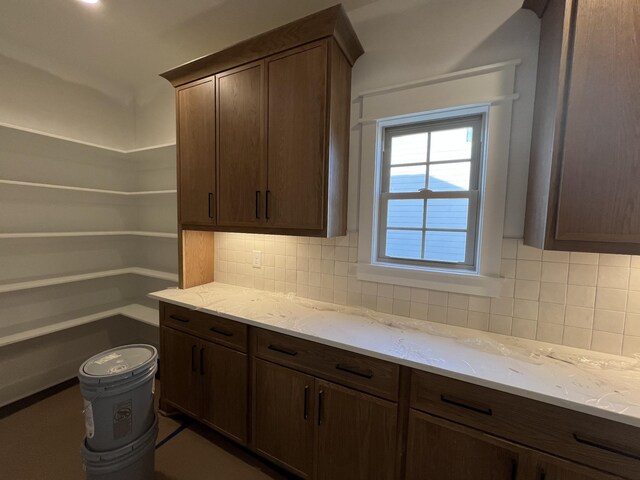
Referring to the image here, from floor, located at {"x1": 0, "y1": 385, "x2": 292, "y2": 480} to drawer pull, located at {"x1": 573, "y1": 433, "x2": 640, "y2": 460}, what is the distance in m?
1.48

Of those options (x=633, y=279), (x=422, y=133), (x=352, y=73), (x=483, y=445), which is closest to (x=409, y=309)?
(x=483, y=445)

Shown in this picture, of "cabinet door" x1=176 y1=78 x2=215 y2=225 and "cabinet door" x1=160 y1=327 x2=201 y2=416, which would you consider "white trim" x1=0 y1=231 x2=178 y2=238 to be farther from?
"cabinet door" x1=160 y1=327 x2=201 y2=416

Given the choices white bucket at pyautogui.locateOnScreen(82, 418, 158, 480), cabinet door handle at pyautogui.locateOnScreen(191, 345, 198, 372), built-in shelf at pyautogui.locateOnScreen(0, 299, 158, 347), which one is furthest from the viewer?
built-in shelf at pyautogui.locateOnScreen(0, 299, 158, 347)

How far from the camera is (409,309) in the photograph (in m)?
1.63

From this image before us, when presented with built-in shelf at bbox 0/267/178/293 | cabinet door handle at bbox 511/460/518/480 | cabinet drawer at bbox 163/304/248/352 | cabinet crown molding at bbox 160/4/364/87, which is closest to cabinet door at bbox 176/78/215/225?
cabinet crown molding at bbox 160/4/364/87

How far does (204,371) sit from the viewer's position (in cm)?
174

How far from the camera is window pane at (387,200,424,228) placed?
1687 mm

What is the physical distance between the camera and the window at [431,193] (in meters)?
1.54

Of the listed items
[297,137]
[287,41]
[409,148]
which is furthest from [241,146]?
[409,148]

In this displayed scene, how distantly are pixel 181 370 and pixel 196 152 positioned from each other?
5.18 ft

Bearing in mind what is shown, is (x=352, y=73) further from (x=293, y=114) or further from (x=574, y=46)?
(x=574, y=46)

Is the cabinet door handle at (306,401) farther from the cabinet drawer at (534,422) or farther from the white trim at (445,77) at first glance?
the white trim at (445,77)

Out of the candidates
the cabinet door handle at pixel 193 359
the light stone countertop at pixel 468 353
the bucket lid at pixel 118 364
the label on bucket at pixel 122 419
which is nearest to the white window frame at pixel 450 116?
the light stone countertop at pixel 468 353

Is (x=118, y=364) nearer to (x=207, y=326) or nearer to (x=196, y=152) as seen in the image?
(x=207, y=326)
